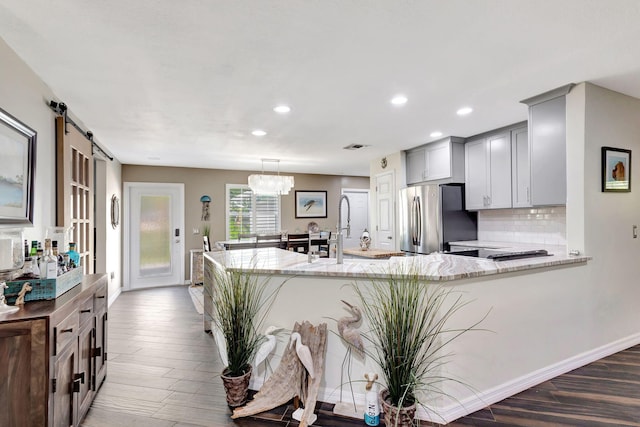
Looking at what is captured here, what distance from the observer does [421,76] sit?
2508 millimetres

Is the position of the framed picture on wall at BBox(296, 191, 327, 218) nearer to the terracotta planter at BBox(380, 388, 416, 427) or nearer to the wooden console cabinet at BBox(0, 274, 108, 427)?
the wooden console cabinet at BBox(0, 274, 108, 427)

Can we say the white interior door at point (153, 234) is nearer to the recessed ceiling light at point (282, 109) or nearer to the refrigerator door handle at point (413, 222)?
the recessed ceiling light at point (282, 109)

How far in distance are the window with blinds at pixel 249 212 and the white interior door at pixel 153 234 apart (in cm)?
99

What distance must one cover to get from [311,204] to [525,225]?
15.1ft

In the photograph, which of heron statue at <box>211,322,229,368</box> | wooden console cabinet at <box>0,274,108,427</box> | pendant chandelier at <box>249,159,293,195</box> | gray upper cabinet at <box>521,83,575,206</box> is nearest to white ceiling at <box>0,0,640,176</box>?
gray upper cabinet at <box>521,83,575,206</box>

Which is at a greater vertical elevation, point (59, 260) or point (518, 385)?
point (59, 260)

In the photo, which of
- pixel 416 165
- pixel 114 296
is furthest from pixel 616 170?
pixel 114 296

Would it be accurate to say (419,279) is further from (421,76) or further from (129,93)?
(129,93)

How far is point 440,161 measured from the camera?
4645 mm

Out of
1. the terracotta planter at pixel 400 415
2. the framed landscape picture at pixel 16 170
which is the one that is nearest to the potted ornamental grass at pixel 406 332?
the terracotta planter at pixel 400 415

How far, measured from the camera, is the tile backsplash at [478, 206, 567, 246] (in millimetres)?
3758

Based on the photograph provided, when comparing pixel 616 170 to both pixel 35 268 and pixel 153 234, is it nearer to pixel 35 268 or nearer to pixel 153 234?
pixel 35 268

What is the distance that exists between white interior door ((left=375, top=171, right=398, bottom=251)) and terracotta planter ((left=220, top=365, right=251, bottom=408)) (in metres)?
3.70

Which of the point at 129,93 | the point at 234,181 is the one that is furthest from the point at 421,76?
the point at 234,181
